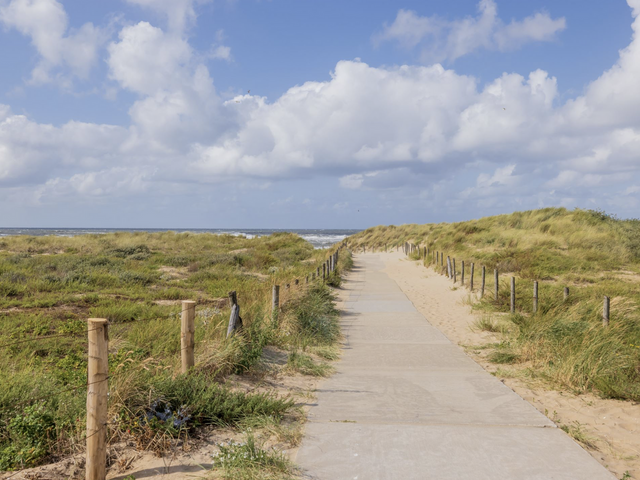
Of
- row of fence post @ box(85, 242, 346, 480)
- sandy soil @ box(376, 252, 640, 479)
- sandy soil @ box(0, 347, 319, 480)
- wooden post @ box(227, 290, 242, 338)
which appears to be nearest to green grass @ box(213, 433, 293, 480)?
sandy soil @ box(0, 347, 319, 480)

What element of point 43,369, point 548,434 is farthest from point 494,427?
point 43,369

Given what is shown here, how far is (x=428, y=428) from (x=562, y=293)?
11.1 metres

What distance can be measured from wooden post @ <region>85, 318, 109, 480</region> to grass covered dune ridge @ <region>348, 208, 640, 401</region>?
602cm

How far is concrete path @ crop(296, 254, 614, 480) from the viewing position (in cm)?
416

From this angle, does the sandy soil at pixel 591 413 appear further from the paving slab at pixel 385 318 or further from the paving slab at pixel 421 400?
the paving slab at pixel 385 318

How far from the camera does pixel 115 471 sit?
13.6 ft

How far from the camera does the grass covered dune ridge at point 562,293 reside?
7090 mm

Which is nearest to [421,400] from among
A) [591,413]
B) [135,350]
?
[591,413]

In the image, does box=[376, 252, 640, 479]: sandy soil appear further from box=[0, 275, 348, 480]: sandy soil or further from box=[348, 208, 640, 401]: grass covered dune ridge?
box=[0, 275, 348, 480]: sandy soil

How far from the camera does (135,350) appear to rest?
6.43m

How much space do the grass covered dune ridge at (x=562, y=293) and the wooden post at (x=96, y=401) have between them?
19.7 ft

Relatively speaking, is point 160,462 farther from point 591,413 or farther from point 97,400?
point 591,413

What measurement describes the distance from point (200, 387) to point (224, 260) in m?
20.8

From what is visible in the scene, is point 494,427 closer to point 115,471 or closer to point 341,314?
point 115,471
